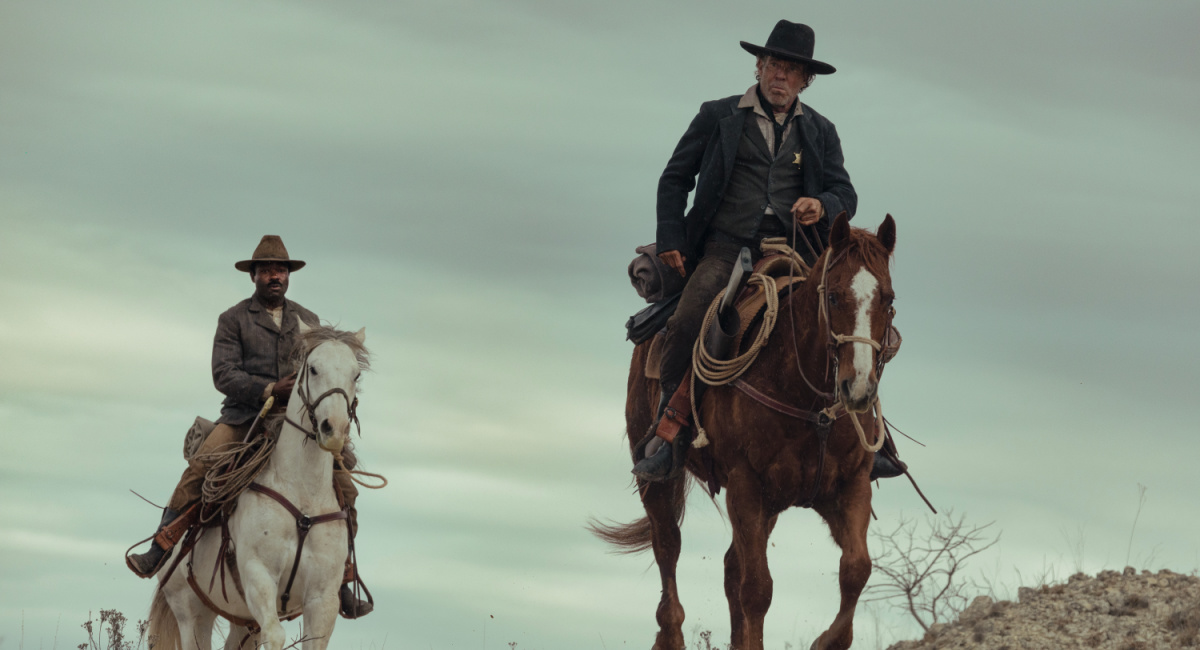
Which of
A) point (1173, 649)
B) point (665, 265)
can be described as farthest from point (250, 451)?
point (1173, 649)

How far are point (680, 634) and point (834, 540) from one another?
223 cm

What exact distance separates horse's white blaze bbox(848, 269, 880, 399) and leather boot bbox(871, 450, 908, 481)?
2.22 metres

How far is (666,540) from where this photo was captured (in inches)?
482

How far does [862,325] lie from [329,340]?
3.93 metres

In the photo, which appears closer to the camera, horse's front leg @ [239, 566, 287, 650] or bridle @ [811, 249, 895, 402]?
bridle @ [811, 249, 895, 402]

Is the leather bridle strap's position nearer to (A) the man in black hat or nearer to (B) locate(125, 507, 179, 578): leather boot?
(B) locate(125, 507, 179, 578): leather boot

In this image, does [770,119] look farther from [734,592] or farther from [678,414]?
[734,592]

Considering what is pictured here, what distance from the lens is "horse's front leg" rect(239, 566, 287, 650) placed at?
10.1 m

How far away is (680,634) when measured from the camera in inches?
464

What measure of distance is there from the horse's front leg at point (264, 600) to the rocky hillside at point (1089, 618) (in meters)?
5.59

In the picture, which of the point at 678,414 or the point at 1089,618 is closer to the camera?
the point at 678,414

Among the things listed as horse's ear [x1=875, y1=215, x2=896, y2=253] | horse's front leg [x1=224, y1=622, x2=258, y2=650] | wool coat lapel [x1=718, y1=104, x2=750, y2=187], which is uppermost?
wool coat lapel [x1=718, y1=104, x2=750, y2=187]

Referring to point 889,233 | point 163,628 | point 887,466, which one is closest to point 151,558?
point 163,628

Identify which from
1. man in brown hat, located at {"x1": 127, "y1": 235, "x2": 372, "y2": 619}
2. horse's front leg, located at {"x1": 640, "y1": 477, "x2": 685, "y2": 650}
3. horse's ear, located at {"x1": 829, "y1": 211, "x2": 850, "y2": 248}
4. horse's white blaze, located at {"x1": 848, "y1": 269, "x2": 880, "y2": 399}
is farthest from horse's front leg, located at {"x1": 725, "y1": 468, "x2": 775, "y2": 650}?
man in brown hat, located at {"x1": 127, "y1": 235, "x2": 372, "y2": 619}
